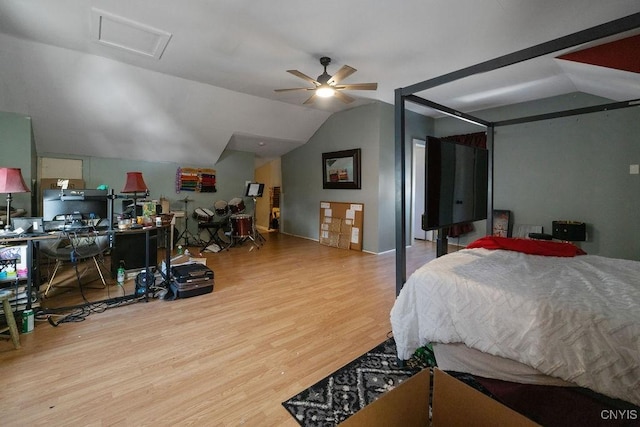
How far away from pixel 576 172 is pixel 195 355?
5.52 metres

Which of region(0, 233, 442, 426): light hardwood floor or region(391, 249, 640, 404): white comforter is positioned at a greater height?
region(391, 249, 640, 404): white comforter

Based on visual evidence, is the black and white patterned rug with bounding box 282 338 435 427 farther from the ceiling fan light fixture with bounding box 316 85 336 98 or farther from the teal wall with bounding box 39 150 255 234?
the teal wall with bounding box 39 150 255 234

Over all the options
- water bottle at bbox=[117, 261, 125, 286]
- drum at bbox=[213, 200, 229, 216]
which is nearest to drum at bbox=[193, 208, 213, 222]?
drum at bbox=[213, 200, 229, 216]

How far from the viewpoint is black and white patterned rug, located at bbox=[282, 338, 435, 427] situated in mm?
1463

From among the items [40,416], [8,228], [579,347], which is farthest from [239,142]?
[579,347]

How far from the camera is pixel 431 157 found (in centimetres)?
201

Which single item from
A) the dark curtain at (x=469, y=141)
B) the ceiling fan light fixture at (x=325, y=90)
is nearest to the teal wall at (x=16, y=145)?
the ceiling fan light fixture at (x=325, y=90)

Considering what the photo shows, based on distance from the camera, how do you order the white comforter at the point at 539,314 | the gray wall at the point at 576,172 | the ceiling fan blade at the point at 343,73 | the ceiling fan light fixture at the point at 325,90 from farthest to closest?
1. the gray wall at the point at 576,172
2. the ceiling fan light fixture at the point at 325,90
3. the ceiling fan blade at the point at 343,73
4. the white comforter at the point at 539,314

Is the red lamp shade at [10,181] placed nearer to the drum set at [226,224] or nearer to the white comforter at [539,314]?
the drum set at [226,224]

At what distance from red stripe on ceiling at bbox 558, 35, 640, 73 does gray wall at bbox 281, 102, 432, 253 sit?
2.75m

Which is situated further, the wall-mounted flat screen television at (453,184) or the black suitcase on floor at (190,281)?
the black suitcase on floor at (190,281)

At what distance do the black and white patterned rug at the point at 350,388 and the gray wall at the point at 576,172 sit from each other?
4026 millimetres

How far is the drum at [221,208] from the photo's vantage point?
6016mm

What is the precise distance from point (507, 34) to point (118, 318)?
4.56 m
